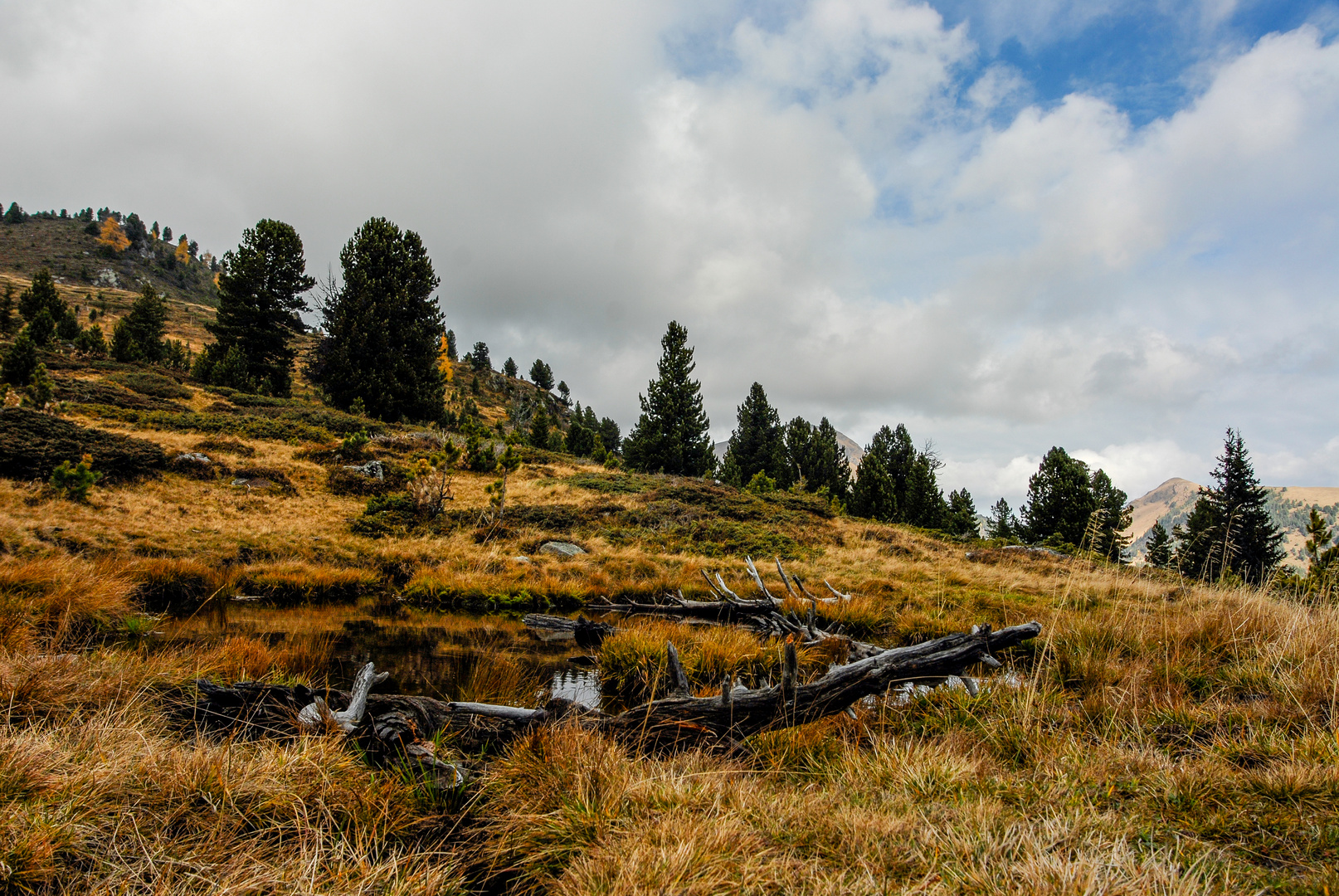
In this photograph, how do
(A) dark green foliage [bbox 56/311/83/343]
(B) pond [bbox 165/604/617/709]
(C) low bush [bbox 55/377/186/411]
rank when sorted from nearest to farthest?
(B) pond [bbox 165/604/617/709]
(C) low bush [bbox 55/377/186/411]
(A) dark green foliage [bbox 56/311/83/343]

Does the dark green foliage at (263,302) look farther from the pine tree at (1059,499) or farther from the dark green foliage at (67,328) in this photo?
the pine tree at (1059,499)

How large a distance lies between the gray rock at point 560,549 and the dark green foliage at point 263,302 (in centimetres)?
3133

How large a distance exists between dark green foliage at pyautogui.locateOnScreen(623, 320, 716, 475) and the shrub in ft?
88.6

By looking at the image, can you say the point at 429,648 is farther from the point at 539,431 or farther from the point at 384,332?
the point at 539,431

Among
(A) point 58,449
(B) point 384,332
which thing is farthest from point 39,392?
(B) point 384,332

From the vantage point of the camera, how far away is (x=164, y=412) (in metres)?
23.2

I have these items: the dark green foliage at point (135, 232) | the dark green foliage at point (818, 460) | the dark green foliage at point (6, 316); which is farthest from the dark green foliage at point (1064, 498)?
the dark green foliage at point (135, 232)

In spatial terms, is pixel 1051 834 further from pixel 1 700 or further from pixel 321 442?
pixel 321 442

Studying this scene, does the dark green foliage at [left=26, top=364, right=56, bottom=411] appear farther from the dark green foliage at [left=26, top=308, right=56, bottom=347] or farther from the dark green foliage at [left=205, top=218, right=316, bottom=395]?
the dark green foliage at [left=26, top=308, right=56, bottom=347]

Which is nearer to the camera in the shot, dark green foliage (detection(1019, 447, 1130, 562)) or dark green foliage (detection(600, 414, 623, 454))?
dark green foliage (detection(1019, 447, 1130, 562))

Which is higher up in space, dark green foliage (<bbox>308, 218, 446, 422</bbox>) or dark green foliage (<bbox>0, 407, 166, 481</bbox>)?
dark green foliage (<bbox>308, 218, 446, 422</bbox>)

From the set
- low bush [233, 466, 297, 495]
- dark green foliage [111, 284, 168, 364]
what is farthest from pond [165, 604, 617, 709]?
dark green foliage [111, 284, 168, 364]

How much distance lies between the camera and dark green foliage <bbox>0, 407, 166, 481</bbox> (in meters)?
13.3

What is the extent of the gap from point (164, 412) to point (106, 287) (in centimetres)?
9338
